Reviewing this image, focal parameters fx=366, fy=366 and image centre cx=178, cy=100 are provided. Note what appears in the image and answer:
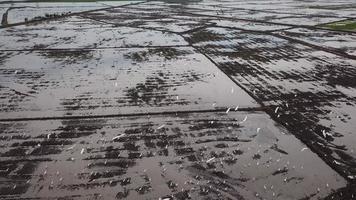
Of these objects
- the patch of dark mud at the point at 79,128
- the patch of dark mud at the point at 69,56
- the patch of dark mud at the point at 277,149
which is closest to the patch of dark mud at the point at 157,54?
the patch of dark mud at the point at 69,56

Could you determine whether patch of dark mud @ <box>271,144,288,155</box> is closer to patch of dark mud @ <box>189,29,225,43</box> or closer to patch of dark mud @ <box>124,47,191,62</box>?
patch of dark mud @ <box>124,47,191,62</box>

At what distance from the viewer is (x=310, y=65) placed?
614 centimetres

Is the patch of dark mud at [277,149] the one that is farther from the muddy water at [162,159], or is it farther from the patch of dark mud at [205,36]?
the patch of dark mud at [205,36]

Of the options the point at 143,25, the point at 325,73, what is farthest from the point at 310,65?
the point at 143,25

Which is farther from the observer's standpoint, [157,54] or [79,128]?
[157,54]

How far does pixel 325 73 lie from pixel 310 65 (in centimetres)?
52

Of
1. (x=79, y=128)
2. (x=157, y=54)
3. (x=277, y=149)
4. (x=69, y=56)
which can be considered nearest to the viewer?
(x=277, y=149)

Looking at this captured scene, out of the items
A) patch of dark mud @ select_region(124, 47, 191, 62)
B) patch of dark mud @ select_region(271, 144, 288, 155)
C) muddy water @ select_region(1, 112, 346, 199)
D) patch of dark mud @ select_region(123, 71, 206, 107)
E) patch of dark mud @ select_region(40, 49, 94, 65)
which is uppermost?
patch of dark mud @ select_region(271, 144, 288, 155)

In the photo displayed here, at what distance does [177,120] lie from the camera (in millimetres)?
3846

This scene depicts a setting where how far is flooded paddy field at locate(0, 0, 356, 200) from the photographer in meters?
2.73

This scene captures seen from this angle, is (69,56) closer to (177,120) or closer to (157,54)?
(157,54)

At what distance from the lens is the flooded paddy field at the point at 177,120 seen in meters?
2.73

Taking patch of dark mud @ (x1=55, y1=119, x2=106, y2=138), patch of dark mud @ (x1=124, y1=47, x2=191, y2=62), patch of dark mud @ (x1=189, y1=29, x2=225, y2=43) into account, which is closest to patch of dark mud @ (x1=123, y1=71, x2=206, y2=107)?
patch of dark mud @ (x1=55, y1=119, x2=106, y2=138)

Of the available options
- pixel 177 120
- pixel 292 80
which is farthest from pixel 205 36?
A: pixel 177 120
